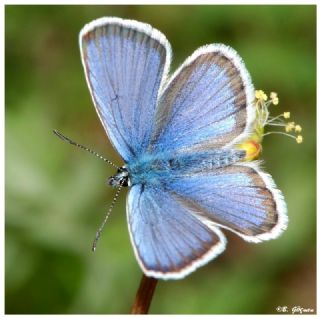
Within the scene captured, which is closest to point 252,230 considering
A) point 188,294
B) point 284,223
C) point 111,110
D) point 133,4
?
point 284,223

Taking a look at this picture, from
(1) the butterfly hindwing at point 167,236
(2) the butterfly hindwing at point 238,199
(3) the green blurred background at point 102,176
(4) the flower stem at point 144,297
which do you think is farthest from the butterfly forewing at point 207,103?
(3) the green blurred background at point 102,176

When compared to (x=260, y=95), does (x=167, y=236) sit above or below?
below

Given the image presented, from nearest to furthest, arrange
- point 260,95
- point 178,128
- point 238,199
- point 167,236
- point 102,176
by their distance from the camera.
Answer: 1. point 167,236
2. point 238,199
3. point 260,95
4. point 178,128
5. point 102,176

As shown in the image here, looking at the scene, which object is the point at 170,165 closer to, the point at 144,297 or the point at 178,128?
the point at 178,128

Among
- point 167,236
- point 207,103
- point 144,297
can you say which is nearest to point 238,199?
point 167,236

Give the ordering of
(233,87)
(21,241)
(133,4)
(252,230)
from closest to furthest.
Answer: (252,230), (233,87), (21,241), (133,4)
